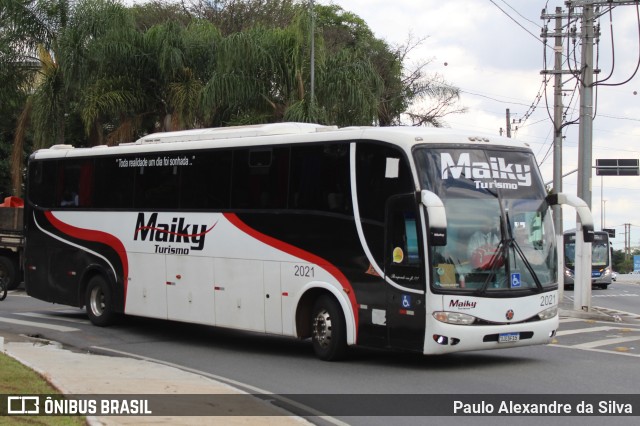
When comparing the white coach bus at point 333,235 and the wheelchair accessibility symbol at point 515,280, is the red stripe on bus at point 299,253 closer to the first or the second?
the white coach bus at point 333,235

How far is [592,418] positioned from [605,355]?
5500 mm

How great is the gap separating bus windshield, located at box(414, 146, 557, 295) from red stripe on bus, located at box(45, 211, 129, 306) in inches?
291

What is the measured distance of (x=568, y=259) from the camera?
46125mm

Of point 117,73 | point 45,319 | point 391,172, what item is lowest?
point 45,319

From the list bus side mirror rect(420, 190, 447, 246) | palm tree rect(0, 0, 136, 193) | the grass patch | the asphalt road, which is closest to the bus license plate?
the asphalt road

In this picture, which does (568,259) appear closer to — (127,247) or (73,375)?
(127,247)

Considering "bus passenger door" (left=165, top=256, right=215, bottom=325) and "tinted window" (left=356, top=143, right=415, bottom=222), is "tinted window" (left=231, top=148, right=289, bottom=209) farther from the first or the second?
"tinted window" (left=356, top=143, right=415, bottom=222)

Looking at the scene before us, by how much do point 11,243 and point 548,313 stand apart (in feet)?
60.3

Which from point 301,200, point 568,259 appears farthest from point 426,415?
point 568,259

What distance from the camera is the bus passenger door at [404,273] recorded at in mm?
12438

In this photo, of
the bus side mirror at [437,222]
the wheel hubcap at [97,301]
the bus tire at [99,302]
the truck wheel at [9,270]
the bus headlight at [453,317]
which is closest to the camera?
the bus side mirror at [437,222]

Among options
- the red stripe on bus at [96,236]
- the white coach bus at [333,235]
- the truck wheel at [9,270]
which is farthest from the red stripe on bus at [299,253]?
the truck wheel at [9,270]

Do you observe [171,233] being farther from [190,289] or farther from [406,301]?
[406,301]

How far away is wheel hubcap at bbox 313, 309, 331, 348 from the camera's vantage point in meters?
13.8
